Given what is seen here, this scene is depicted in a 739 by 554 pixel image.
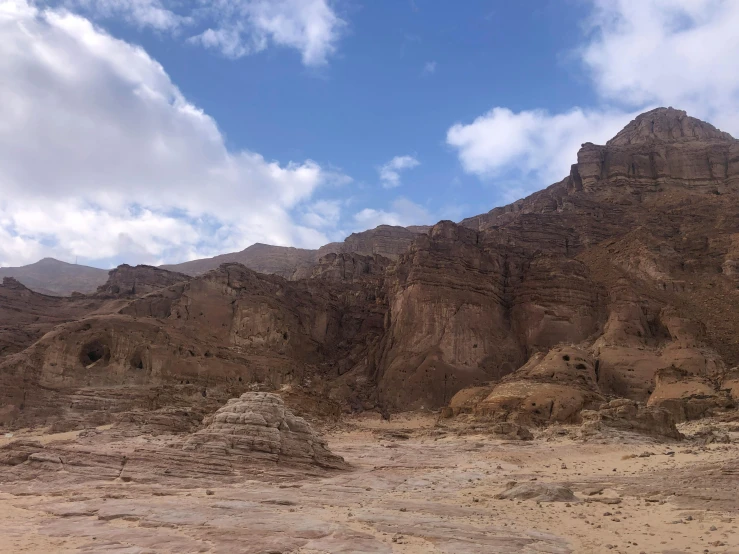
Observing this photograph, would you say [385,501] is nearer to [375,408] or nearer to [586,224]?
[375,408]

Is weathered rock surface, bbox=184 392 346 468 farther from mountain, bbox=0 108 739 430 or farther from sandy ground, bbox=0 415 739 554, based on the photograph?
mountain, bbox=0 108 739 430

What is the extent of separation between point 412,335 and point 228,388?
1932 cm

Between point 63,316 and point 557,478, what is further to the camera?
point 63,316

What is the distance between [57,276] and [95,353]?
14681 cm

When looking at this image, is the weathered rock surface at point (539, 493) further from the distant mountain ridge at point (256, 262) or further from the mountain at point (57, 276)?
the mountain at point (57, 276)

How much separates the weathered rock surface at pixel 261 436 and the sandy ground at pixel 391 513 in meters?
1.44

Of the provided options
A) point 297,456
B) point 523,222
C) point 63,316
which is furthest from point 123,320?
point 523,222

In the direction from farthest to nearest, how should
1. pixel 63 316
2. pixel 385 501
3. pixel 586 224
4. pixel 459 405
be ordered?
pixel 586 224 → pixel 63 316 → pixel 459 405 → pixel 385 501

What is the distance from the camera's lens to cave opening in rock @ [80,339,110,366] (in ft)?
155

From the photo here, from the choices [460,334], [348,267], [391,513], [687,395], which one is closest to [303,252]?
[348,267]

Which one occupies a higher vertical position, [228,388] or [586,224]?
[586,224]

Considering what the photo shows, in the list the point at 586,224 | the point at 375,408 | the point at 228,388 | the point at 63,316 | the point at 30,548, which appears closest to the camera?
the point at 30,548

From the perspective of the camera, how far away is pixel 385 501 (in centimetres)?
1588

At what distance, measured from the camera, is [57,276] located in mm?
177750
